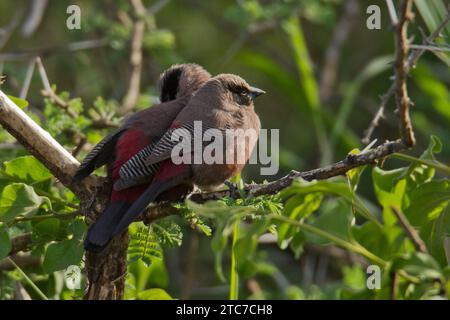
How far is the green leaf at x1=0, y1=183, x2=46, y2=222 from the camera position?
3018mm

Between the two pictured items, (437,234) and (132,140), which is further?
(132,140)

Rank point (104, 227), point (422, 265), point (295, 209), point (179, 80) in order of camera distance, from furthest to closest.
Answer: point (179, 80)
point (104, 227)
point (295, 209)
point (422, 265)

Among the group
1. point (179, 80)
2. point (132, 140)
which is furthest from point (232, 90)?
point (132, 140)

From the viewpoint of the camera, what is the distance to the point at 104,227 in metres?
2.94

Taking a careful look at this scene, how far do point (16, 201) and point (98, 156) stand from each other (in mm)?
404

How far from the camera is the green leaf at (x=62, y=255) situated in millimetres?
3188

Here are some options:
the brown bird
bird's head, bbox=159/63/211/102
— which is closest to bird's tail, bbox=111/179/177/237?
the brown bird

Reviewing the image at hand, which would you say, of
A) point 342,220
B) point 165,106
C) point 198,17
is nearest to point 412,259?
point 342,220

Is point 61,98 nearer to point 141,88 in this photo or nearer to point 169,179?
point 169,179

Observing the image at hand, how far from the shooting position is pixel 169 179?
11.0 ft

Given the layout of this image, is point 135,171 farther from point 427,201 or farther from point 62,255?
point 427,201

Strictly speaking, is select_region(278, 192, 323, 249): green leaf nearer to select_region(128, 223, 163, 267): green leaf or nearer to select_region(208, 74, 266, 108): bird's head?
select_region(128, 223, 163, 267): green leaf

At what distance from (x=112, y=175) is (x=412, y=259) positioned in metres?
1.45

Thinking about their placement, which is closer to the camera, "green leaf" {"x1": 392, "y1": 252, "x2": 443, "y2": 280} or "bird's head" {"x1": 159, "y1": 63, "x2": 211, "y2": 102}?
"green leaf" {"x1": 392, "y1": 252, "x2": 443, "y2": 280}
